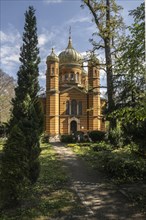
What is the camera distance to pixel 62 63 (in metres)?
46.9

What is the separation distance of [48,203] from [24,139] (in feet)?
7.43

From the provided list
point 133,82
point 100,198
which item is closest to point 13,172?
point 100,198

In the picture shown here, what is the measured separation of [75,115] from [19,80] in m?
26.3

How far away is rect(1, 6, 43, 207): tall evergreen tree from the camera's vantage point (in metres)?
8.39

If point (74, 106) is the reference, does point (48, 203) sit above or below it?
below

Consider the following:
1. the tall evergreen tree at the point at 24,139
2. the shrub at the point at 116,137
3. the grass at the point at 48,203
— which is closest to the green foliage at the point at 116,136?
the shrub at the point at 116,137

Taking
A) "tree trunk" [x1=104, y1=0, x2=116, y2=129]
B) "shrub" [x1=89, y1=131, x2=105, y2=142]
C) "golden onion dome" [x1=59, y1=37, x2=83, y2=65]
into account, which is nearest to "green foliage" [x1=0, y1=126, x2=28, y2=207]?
"tree trunk" [x1=104, y1=0, x2=116, y2=129]

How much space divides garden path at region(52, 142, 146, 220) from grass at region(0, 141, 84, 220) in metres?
0.31

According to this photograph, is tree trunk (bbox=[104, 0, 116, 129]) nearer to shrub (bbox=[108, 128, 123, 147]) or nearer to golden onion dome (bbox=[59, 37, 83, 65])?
shrub (bbox=[108, 128, 123, 147])

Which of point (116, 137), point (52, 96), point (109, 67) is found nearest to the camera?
point (109, 67)

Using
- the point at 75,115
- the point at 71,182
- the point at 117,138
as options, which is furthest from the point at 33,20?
the point at 75,115

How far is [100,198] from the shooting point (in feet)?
30.1

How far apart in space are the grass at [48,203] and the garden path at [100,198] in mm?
314

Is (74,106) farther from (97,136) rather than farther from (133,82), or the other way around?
(133,82)
